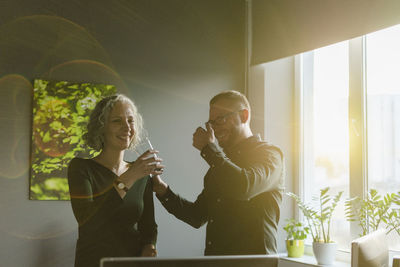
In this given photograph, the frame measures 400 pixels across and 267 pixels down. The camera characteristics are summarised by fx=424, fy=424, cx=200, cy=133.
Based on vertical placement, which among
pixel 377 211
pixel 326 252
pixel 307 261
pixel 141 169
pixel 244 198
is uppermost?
pixel 141 169

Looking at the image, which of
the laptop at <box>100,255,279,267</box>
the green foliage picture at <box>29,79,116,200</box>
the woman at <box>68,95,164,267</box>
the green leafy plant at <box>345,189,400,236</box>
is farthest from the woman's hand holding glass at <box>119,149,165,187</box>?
the green leafy plant at <box>345,189,400,236</box>

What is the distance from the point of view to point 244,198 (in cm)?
180

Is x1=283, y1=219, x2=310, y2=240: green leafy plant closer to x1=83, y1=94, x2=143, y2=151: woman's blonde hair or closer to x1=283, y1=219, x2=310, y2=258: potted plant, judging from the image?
x1=283, y1=219, x2=310, y2=258: potted plant

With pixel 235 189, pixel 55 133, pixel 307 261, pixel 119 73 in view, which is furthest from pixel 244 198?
pixel 119 73

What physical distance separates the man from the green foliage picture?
118cm

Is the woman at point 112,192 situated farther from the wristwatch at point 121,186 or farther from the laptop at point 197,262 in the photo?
the laptop at point 197,262

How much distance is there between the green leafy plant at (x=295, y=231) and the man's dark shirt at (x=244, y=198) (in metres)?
1.33

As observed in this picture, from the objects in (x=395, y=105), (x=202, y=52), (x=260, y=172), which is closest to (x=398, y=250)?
(x=395, y=105)

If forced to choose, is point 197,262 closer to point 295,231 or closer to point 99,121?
point 99,121

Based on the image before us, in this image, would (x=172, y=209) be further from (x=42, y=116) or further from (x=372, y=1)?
(x=372, y=1)

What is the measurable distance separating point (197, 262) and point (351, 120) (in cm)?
249

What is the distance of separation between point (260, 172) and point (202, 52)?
206 cm

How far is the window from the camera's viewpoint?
2.84 metres

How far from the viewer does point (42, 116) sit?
300cm
